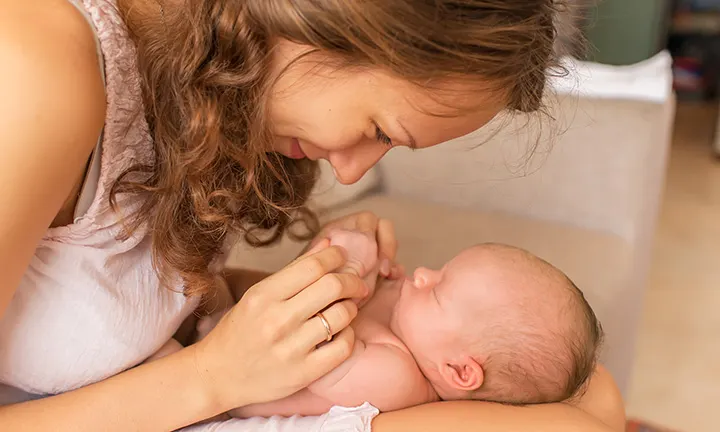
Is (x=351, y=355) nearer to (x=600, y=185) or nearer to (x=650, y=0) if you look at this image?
(x=600, y=185)

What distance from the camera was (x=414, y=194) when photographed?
1.98m

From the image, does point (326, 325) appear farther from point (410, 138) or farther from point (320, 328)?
point (410, 138)

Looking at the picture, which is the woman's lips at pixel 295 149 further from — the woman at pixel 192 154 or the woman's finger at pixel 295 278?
the woman's finger at pixel 295 278

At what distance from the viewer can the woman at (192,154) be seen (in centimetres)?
71

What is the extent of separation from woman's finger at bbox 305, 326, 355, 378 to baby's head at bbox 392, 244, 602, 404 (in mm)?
158

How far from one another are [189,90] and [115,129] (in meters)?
0.09

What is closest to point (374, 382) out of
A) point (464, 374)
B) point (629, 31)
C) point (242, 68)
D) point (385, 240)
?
point (464, 374)

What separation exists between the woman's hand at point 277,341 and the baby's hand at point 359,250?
0.38 ft

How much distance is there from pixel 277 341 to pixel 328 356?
0.06 m

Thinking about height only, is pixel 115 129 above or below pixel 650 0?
above

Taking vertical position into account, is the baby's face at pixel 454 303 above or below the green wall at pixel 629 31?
above

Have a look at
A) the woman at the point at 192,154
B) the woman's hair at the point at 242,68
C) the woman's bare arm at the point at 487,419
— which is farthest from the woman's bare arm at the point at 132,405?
the woman's bare arm at the point at 487,419

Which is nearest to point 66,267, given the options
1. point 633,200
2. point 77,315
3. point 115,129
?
point 77,315

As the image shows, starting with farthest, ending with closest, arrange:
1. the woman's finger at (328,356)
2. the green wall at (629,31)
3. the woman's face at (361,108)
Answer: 1. the green wall at (629,31)
2. the woman's finger at (328,356)
3. the woman's face at (361,108)
